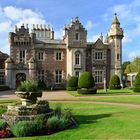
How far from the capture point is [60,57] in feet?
182

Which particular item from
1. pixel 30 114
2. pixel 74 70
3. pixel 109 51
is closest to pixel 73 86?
pixel 74 70

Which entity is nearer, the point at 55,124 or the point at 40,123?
the point at 40,123

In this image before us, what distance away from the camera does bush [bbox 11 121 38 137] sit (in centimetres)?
1431

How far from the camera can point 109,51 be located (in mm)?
57594

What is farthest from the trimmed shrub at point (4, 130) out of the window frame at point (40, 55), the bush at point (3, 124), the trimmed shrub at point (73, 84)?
the window frame at point (40, 55)

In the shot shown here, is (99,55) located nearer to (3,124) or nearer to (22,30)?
(22,30)

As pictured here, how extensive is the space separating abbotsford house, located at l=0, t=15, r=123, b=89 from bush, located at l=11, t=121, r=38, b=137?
123 feet

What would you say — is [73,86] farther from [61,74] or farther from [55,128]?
[55,128]

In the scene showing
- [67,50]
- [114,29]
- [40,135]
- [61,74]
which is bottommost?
[40,135]

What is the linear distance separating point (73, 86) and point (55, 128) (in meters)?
34.5

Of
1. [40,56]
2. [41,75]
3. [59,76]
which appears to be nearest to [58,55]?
[40,56]

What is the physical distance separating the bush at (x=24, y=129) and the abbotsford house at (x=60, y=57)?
37.6 meters

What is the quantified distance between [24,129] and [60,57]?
4147 centimetres

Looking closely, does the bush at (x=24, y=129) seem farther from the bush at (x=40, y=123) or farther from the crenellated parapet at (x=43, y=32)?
the crenellated parapet at (x=43, y=32)
